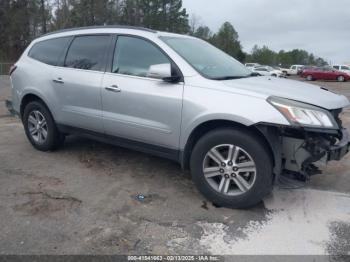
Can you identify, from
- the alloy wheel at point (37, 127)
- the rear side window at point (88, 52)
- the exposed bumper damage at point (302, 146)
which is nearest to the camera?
the exposed bumper damage at point (302, 146)

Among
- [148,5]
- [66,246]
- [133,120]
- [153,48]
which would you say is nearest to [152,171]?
[133,120]

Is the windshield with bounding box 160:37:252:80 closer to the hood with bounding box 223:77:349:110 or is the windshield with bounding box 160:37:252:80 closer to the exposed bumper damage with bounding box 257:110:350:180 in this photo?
the hood with bounding box 223:77:349:110

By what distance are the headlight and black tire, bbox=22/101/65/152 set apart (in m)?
3.27

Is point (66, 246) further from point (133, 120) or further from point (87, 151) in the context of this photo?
point (87, 151)

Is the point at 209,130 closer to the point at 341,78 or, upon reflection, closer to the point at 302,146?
the point at 302,146

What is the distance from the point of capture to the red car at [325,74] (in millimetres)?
37062

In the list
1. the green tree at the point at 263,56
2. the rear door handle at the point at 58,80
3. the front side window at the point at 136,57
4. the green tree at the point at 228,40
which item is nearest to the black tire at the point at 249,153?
the front side window at the point at 136,57

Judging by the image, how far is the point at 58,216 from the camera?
12.4 ft

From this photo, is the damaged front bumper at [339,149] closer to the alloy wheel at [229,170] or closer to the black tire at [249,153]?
the black tire at [249,153]

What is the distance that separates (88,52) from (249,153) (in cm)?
262

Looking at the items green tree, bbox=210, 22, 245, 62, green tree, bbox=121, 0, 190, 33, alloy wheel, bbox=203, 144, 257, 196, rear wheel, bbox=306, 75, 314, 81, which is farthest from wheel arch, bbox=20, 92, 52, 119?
green tree, bbox=210, 22, 245, 62

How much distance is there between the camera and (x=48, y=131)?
568 cm

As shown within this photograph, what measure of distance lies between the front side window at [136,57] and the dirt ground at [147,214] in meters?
1.30

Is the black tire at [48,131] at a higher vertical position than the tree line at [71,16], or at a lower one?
lower
